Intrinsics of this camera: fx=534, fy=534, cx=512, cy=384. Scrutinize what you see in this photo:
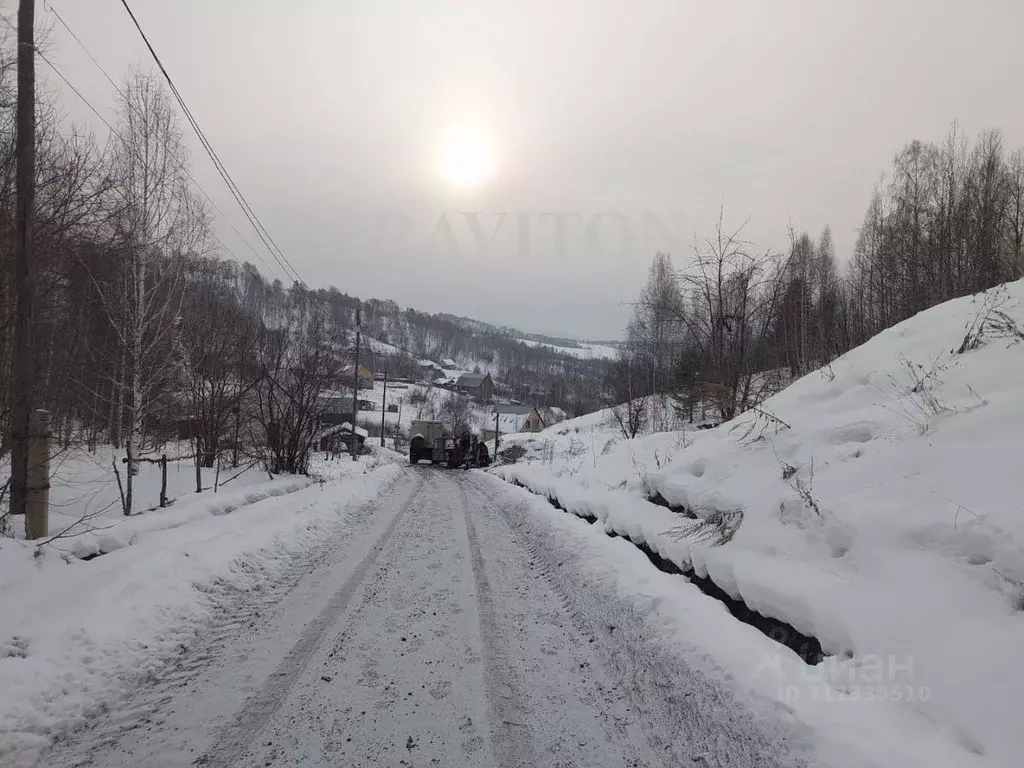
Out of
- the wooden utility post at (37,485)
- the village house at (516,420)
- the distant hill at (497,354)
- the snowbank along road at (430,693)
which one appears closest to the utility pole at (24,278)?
the wooden utility post at (37,485)

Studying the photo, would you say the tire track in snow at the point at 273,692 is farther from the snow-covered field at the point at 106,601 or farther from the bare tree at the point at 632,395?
the bare tree at the point at 632,395

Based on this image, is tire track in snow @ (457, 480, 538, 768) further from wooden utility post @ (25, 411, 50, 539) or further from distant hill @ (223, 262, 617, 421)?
distant hill @ (223, 262, 617, 421)

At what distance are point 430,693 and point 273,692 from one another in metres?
1.04

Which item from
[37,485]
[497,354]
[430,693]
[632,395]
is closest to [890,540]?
[430,693]

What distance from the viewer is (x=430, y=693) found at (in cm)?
362

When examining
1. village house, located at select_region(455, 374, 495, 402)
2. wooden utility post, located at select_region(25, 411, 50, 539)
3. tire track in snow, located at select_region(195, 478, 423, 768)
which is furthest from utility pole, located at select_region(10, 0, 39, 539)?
village house, located at select_region(455, 374, 495, 402)

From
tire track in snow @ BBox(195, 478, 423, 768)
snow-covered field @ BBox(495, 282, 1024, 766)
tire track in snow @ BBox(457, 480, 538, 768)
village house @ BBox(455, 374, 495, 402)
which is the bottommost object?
tire track in snow @ BBox(457, 480, 538, 768)

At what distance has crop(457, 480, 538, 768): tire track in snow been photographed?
299cm

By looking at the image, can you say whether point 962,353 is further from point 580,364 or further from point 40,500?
point 580,364

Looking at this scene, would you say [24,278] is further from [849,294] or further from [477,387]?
[477,387]

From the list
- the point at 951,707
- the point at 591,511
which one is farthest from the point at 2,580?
the point at 591,511

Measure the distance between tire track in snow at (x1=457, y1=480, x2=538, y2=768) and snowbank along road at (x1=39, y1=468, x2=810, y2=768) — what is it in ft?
0.04

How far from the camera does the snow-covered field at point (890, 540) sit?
2469 mm

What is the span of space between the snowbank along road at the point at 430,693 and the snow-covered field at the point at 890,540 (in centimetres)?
42
